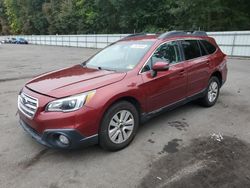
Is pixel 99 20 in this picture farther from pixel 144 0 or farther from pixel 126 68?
pixel 126 68

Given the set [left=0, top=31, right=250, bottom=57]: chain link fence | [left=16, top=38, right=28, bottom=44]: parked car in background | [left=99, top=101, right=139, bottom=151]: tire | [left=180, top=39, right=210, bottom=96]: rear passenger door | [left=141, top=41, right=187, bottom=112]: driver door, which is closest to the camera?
[left=99, top=101, right=139, bottom=151]: tire

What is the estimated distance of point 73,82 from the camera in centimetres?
344

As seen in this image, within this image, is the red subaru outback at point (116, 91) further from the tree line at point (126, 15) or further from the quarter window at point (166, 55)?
the tree line at point (126, 15)

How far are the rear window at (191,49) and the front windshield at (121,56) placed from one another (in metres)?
0.88

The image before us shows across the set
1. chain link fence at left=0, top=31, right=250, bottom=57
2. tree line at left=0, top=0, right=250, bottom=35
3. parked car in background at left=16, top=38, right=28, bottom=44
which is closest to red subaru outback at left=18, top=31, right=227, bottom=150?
chain link fence at left=0, top=31, right=250, bottom=57

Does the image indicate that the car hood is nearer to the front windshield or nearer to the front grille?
the front grille

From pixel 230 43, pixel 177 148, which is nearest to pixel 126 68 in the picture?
pixel 177 148

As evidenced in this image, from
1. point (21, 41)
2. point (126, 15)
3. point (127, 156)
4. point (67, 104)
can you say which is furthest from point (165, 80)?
point (21, 41)

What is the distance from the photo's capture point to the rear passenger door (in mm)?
4628

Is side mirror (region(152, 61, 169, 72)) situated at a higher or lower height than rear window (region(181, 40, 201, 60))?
lower

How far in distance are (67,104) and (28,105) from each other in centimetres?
70

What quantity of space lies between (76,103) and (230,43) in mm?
15925

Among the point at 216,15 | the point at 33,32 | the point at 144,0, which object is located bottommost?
the point at 33,32

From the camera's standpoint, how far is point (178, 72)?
170 inches
